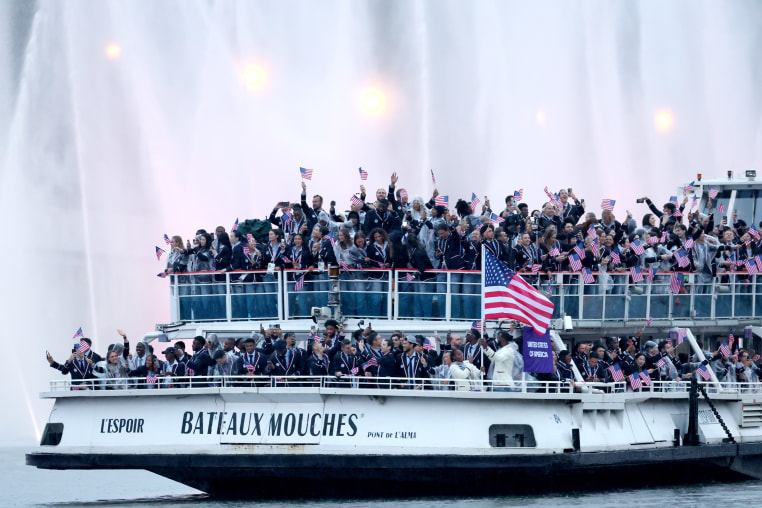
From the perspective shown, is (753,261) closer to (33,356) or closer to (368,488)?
(368,488)

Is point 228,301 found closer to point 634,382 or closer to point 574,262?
point 574,262

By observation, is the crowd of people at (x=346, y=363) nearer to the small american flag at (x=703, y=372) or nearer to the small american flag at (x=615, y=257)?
the small american flag at (x=703, y=372)

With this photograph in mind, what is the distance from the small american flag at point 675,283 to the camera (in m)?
29.2

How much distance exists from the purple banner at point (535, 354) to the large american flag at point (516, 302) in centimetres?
13

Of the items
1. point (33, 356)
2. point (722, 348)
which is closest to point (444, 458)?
point (722, 348)

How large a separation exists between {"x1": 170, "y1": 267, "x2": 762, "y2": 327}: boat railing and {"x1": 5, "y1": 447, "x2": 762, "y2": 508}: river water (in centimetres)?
316

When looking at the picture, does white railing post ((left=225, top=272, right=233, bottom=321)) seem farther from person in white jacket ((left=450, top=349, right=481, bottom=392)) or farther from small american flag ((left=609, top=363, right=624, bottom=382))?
small american flag ((left=609, top=363, right=624, bottom=382))

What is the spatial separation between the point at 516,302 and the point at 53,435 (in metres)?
7.35

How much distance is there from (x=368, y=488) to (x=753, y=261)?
953 centimetres

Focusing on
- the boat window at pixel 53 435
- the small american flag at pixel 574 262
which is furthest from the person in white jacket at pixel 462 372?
the boat window at pixel 53 435

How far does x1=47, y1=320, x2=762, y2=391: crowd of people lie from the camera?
24.9 meters

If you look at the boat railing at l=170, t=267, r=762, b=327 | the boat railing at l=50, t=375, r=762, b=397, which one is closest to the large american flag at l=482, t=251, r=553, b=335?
the boat railing at l=50, t=375, r=762, b=397

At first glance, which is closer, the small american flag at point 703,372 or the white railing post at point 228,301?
the white railing post at point 228,301

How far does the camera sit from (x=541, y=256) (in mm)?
27984
